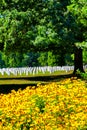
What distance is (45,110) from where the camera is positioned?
9742 millimetres

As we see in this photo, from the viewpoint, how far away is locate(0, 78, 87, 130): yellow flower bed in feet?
28.7

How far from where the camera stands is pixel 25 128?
905 cm

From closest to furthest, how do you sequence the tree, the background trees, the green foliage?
the green foliage < the tree < the background trees

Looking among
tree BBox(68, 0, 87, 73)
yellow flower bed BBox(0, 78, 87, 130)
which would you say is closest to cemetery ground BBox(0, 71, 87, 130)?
yellow flower bed BBox(0, 78, 87, 130)

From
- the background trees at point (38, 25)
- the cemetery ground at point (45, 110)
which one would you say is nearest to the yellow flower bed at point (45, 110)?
the cemetery ground at point (45, 110)

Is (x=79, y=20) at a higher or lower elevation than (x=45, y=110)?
lower

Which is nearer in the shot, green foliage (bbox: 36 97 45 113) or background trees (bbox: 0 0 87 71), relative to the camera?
green foliage (bbox: 36 97 45 113)

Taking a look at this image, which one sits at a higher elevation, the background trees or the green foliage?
the green foliage

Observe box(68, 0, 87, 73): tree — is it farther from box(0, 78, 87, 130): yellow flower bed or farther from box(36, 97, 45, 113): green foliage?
box(36, 97, 45, 113): green foliage

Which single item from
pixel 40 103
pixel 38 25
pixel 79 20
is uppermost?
pixel 40 103

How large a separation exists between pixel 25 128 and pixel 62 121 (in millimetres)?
735

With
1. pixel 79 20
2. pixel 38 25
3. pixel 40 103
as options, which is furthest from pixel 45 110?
pixel 38 25

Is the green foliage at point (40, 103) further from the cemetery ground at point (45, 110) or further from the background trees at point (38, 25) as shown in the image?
the background trees at point (38, 25)

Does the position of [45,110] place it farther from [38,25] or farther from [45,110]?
[38,25]
